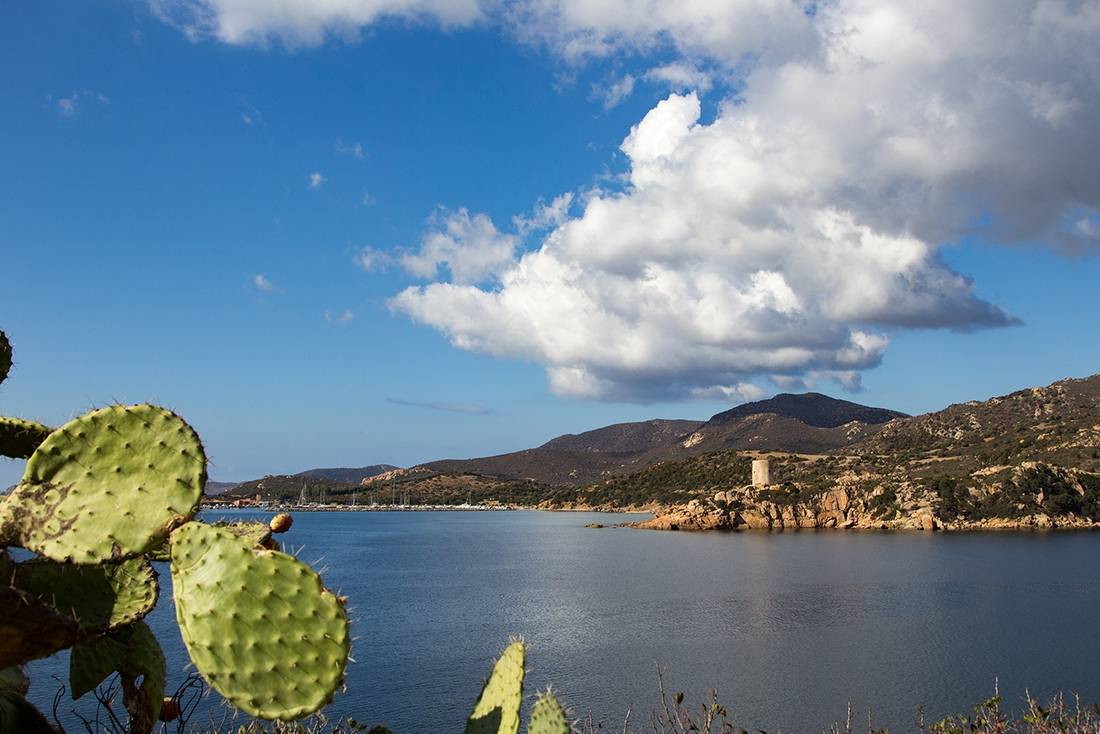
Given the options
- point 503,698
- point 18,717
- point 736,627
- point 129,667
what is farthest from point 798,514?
point 18,717

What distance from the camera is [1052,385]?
11075 centimetres

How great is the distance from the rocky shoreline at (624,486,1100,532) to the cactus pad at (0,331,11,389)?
259 feet

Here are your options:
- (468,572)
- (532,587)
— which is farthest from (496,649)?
(468,572)

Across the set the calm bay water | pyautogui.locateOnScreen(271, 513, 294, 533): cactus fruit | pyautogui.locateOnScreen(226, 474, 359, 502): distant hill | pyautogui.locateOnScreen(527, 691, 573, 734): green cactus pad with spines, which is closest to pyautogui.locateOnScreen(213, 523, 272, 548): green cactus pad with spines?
pyautogui.locateOnScreen(271, 513, 294, 533): cactus fruit

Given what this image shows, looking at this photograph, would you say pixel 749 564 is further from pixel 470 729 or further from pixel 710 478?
pixel 710 478

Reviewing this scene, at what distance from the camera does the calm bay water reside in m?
21.7

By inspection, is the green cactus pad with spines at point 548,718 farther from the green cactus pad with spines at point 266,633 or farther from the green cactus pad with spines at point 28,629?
the green cactus pad with spines at point 28,629

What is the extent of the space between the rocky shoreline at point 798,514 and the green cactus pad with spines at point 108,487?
259 ft

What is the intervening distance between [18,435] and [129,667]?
3.00ft

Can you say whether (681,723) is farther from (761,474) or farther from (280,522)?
(761,474)

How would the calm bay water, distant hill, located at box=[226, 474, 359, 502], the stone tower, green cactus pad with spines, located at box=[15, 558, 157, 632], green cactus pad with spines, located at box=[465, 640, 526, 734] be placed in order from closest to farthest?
1. green cactus pad with spines, located at box=[15, 558, 157, 632]
2. green cactus pad with spines, located at box=[465, 640, 526, 734]
3. the calm bay water
4. the stone tower
5. distant hill, located at box=[226, 474, 359, 502]

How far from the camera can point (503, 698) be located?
3.40m

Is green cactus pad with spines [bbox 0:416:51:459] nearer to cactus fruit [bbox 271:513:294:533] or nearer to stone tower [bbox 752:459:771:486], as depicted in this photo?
cactus fruit [bbox 271:513:294:533]

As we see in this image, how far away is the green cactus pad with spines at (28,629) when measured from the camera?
2021mm
